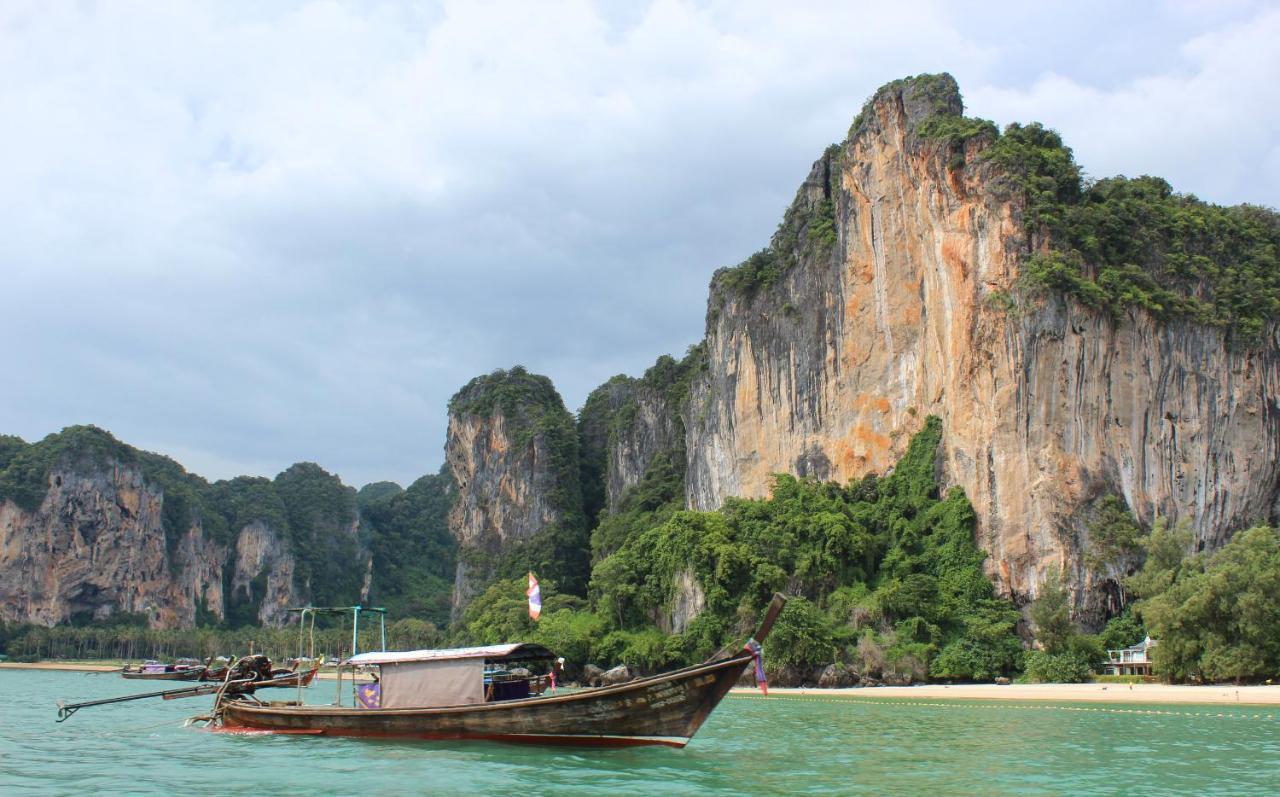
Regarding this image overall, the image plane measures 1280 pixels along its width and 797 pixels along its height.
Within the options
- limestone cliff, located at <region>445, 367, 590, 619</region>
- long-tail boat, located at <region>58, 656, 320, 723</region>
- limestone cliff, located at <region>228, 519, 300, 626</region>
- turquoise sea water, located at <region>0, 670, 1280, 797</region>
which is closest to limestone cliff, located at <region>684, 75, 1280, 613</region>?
turquoise sea water, located at <region>0, 670, 1280, 797</region>

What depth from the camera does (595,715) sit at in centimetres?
1759

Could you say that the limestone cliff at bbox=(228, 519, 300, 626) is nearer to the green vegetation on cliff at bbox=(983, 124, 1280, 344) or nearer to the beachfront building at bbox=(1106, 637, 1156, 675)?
the green vegetation on cliff at bbox=(983, 124, 1280, 344)

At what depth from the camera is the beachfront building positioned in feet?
117

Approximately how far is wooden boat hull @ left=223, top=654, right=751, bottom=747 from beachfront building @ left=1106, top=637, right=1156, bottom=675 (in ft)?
79.8

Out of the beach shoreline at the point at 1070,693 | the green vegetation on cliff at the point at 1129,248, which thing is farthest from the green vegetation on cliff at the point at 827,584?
the green vegetation on cliff at the point at 1129,248

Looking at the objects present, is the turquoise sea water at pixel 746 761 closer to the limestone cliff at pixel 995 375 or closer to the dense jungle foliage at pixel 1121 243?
the limestone cliff at pixel 995 375

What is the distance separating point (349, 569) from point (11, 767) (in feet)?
360

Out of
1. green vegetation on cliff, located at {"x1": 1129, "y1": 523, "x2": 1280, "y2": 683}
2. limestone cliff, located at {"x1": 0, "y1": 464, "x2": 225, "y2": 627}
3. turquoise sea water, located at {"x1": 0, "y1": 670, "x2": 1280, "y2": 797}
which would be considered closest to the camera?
turquoise sea water, located at {"x1": 0, "y1": 670, "x2": 1280, "y2": 797}

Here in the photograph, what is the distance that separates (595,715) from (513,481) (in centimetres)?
7237

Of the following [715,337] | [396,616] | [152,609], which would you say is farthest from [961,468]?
[152,609]

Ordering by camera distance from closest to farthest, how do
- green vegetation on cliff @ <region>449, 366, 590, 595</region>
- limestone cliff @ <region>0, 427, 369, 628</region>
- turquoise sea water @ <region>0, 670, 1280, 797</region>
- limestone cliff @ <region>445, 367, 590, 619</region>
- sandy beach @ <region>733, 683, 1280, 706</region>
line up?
1. turquoise sea water @ <region>0, 670, 1280, 797</region>
2. sandy beach @ <region>733, 683, 1280, 706</region>
3. green vegetation on cliff @ <region>449, 366, 590, 595</region>
4. limestone cliff @ <region>445, 367, 590, 619</region>
5. limestone cliff @ <region>0, 427, 369, 628</region>

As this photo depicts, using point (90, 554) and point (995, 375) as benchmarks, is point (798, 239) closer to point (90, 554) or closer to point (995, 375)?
point (995, 375)

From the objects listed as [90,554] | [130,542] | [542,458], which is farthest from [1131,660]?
[130,542]

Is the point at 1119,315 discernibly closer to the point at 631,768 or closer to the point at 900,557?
the point at 900,557
